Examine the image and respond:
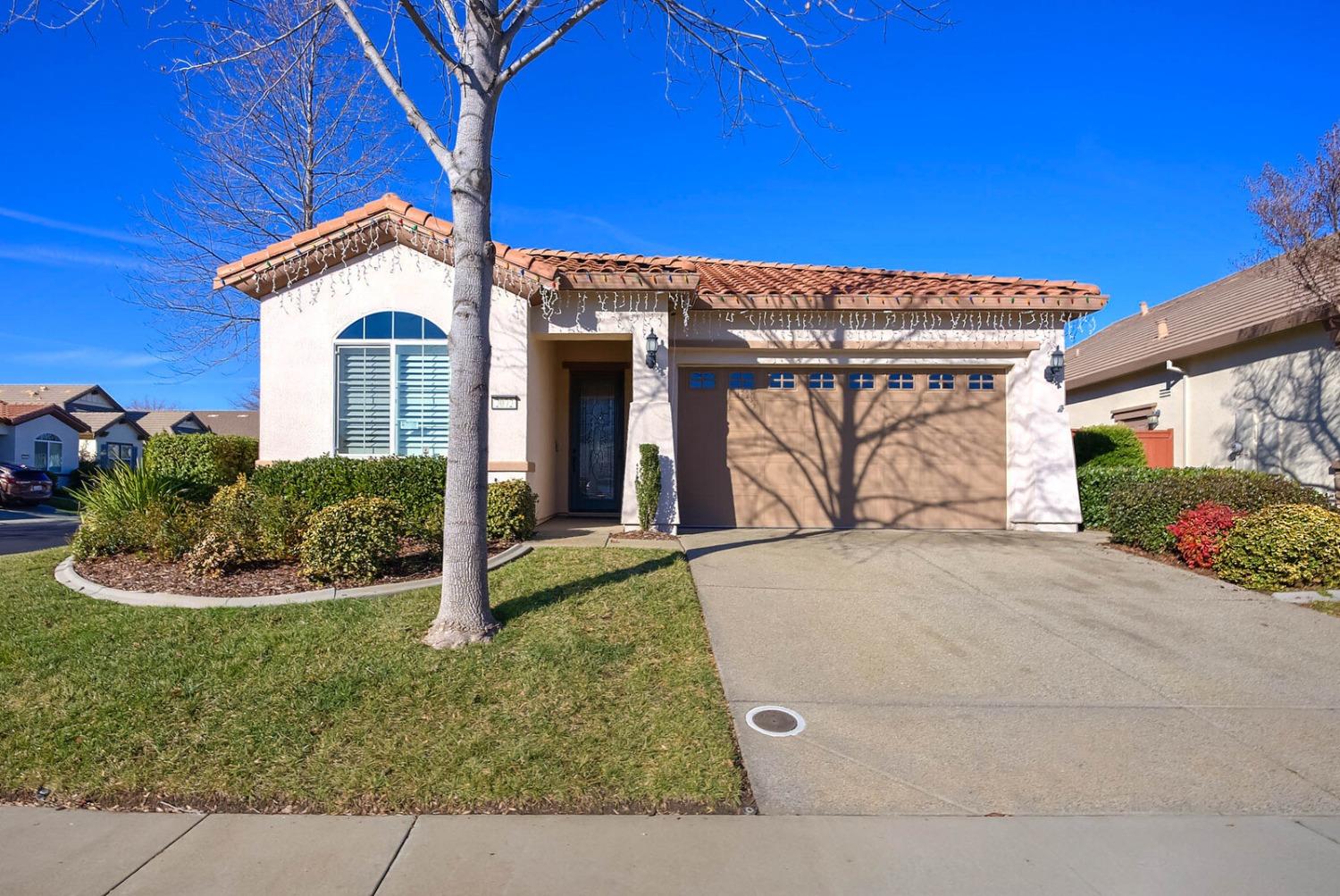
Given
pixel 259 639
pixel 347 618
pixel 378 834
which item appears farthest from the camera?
pixel 347 618

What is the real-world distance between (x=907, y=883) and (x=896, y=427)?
8751mm

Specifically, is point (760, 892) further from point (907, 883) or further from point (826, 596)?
point (826, 596)

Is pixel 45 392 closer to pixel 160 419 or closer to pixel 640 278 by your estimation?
pixel 160 419

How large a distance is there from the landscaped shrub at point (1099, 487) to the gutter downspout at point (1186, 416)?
4594mm

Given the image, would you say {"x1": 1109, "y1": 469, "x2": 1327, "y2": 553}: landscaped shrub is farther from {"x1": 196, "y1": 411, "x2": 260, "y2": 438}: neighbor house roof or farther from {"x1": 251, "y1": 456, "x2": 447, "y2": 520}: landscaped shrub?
{"x1": 196, "y1": 411, "x2": 260, "y2": 438}: neighbor house roof

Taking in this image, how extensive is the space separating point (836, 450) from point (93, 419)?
131 feet

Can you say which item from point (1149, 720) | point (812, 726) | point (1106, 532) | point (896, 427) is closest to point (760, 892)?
point (812, 726)

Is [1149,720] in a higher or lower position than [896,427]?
lower

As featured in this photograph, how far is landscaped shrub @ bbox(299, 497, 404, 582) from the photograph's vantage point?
257 inches

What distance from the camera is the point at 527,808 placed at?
11.5 feet

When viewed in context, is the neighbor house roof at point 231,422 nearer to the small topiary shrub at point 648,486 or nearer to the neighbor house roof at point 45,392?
the neighbor house roof at point 45,392

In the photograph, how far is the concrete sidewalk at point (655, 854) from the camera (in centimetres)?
295

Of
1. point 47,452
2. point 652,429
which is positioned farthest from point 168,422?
point 652,429

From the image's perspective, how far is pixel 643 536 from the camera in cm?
916
